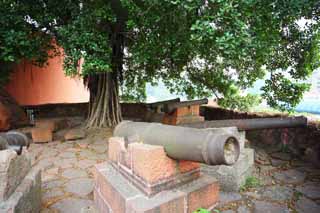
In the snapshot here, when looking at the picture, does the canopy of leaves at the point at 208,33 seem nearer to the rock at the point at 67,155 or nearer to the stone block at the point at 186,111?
the stone block at the point at 186,111

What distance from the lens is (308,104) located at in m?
7.87

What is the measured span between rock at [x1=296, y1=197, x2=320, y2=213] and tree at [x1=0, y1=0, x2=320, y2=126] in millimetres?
2022

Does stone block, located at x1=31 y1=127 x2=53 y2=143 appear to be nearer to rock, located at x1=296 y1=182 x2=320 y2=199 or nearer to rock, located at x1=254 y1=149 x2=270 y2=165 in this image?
rock, located at x1=254 y1=149 x2=270 y2=165

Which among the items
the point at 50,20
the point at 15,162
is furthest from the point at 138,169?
the point at 50,20

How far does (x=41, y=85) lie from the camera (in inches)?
331

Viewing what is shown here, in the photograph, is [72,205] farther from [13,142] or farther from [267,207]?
[267,207]

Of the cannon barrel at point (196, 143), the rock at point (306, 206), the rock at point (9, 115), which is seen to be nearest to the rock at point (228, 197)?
the rock at point (306, 206)

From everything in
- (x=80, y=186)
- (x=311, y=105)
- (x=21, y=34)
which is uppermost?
(x=21, y=34)

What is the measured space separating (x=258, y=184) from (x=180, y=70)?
167 inches

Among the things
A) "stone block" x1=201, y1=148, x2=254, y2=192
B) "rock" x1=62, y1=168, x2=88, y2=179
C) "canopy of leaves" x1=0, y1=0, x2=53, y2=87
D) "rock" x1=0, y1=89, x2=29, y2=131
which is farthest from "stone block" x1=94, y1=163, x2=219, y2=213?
"rock" x1=0, y1=89, x2=29, y2=131

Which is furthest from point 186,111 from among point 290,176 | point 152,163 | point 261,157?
point 152,163

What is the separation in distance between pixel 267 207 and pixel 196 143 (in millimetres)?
1669

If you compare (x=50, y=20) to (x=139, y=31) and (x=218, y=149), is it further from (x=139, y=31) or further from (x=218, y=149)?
(x=218, y=149)

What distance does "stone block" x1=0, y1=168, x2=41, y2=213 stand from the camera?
164 cm
